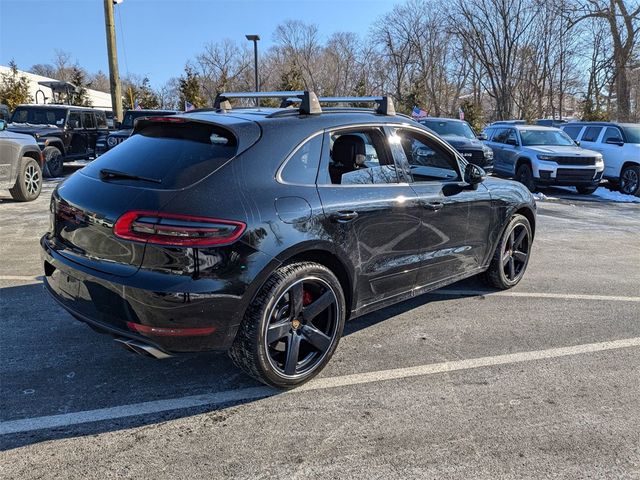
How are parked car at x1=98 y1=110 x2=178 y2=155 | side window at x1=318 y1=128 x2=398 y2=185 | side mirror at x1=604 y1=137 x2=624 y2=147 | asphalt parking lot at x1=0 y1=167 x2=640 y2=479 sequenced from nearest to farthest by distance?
asphalt parking lot at x1=0 y1=167 x2=640 y2=479 → side window at x1=318 y1=128 x2=398 y2=185 → parked car at x1=98 y1=110 x2=178 y2=155 → side mirror at x1=604 y1=137 x2=624 y2=147

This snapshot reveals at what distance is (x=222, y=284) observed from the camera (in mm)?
2846

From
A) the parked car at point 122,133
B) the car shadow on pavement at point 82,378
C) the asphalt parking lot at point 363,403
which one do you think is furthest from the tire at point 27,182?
the car shadow on pavement at point 82,378

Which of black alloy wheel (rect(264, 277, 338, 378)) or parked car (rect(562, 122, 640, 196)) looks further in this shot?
parked car (rect(562, 122, 640, 196))

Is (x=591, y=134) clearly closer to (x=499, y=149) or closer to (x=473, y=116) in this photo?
(x=499, y=149)

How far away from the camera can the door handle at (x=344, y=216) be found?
3382 mm

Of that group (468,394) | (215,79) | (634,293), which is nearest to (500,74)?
(215,79)

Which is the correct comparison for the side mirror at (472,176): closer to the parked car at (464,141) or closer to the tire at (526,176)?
the parked car at (464,141)

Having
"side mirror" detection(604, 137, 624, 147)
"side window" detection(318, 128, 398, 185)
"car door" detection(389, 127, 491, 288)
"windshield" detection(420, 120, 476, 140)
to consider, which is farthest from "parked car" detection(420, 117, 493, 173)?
"side window" detection(318, 128, 398, 185)

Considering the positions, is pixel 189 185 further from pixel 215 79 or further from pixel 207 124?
pixel 215 79

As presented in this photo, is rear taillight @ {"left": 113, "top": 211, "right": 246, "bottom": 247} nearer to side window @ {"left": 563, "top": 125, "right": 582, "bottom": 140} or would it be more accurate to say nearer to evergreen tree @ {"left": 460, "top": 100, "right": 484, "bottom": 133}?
side window @ {"left": 563, "top": 125, "right": 582, "bottom": 140}

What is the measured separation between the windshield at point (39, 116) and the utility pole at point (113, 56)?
156 cm

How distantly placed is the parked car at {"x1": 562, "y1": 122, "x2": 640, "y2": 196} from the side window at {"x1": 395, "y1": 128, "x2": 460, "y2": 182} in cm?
1231

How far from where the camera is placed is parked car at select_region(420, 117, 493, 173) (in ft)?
45.9

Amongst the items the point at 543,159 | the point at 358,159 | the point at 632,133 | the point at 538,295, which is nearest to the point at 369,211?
the point at 358,159
